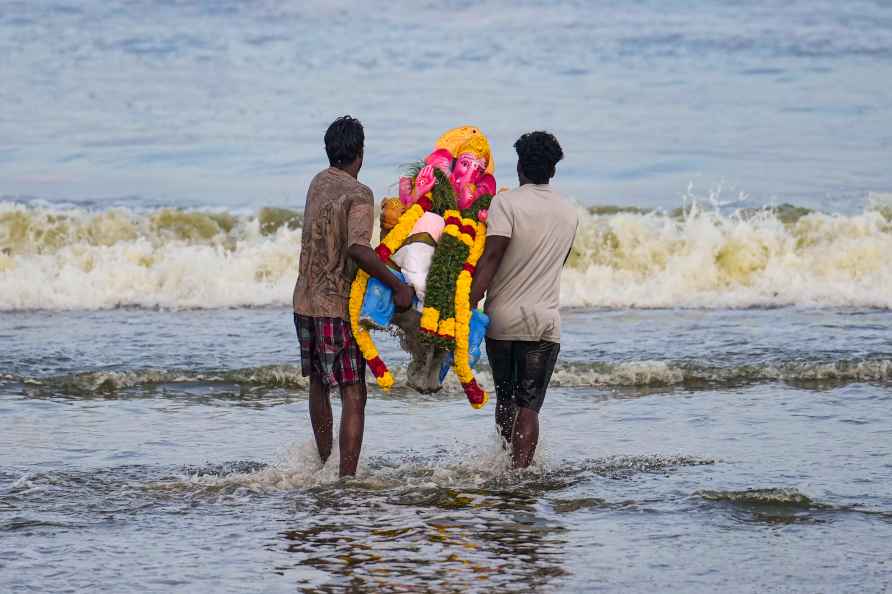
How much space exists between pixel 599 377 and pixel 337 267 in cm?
439

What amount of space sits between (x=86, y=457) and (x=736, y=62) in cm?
3133

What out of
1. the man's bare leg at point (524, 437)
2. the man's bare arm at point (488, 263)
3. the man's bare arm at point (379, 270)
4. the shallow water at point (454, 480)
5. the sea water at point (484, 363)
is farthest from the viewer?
the man's bare leg at point (524, 437)

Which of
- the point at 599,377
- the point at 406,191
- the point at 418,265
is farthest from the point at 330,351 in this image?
the point at 599,377

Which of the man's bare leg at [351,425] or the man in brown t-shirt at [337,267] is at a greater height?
the man in brown t-shirt at [337,267]

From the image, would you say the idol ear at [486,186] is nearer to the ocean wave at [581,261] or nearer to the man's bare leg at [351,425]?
the man's bare leg at [351,425]

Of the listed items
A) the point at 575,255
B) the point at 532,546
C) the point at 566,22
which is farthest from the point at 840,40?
the point at 532,546

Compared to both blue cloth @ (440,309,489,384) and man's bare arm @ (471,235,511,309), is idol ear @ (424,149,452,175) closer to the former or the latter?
man's bare arm @ (471,235,511,309)

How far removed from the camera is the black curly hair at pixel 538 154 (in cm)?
719


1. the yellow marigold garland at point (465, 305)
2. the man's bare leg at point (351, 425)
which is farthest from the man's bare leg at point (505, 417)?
the man's bare leg at point (351, 425)

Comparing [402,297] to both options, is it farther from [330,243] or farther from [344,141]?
[344,141]

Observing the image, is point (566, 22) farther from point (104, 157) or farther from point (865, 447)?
point (865, 447)

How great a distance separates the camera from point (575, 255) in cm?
1830

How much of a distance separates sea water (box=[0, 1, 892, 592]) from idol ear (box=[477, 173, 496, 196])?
143cm

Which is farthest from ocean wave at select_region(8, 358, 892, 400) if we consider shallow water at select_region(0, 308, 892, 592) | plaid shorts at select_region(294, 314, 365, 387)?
plaid shorts at select_region(294, 314, 365, 387)
